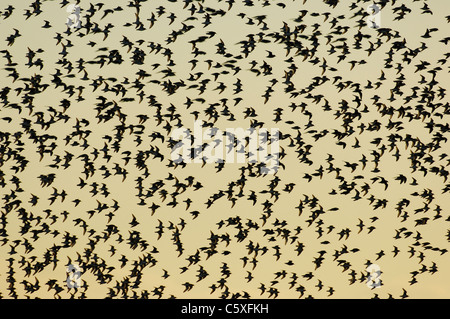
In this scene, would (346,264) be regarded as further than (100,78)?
Yes

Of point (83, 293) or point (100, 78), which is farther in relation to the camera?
point (83, 293)

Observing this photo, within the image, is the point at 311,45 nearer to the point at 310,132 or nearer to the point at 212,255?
the point at 310,132
